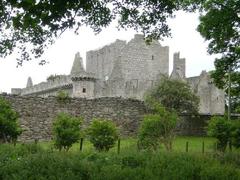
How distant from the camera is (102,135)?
19.6 m

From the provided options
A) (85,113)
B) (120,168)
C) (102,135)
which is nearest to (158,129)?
Answer: (102,135)

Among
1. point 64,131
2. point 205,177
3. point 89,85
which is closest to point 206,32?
point 64,131

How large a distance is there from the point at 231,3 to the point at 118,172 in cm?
1276

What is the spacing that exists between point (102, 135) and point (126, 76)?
36.2 m

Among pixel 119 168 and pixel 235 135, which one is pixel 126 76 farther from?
pixel 119 168

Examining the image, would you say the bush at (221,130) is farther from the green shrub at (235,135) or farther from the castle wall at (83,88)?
the castle wall at (83,88)

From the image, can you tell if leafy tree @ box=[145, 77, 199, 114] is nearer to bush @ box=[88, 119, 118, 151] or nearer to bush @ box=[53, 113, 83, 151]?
bush @ box=[88, 119, 118, 151]

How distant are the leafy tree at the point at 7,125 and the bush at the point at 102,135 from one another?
9.68 ft

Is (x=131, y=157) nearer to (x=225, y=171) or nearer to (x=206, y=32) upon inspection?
(x=225, y=171)

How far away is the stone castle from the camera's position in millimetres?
38625

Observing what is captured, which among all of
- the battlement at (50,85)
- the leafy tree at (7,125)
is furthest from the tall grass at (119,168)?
the battlement at (50,85)

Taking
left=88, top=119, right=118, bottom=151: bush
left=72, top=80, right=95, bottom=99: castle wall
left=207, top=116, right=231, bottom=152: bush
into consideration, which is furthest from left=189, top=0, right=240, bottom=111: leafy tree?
left=72, top=80, right=95, bottom=99: castle wall

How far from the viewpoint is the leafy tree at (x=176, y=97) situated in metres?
31.2

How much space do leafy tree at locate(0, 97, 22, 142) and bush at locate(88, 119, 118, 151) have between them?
2.95 meters
